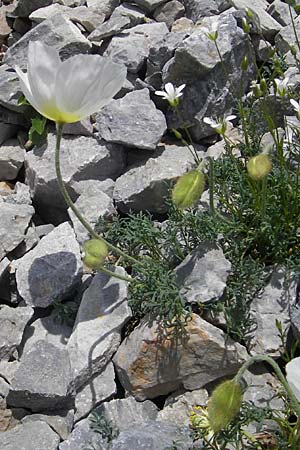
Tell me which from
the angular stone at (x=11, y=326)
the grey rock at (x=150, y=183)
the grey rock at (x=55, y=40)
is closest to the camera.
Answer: the angular stone at (x=11, y=326)

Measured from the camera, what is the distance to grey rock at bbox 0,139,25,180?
4.55 m

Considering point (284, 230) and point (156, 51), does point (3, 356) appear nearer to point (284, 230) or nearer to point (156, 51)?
point (284, 230)

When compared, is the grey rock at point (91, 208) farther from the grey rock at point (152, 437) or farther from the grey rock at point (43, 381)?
the grey rock at point (152, 437)

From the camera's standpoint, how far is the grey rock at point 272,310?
133 inches

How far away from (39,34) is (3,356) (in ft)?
7.54

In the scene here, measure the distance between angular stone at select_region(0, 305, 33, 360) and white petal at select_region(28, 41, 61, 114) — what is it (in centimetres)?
118

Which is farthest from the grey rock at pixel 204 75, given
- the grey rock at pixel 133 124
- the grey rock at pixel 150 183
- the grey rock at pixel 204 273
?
the grey rock at pixel 204 273

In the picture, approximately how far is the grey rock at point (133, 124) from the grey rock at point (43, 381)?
1363 millimetres

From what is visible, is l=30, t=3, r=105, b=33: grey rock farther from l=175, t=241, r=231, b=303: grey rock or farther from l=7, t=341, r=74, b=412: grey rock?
l=7, t=341, r=74, b=412: grey rock

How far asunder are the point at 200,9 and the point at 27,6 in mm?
1241

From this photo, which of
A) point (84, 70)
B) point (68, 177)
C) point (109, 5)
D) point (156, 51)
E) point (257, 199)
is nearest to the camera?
point (84, 70)

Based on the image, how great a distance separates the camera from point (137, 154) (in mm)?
4395

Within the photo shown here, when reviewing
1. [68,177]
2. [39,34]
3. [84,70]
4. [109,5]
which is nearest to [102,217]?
[68,177]

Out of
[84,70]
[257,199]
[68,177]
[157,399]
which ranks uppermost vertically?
[84,70]
